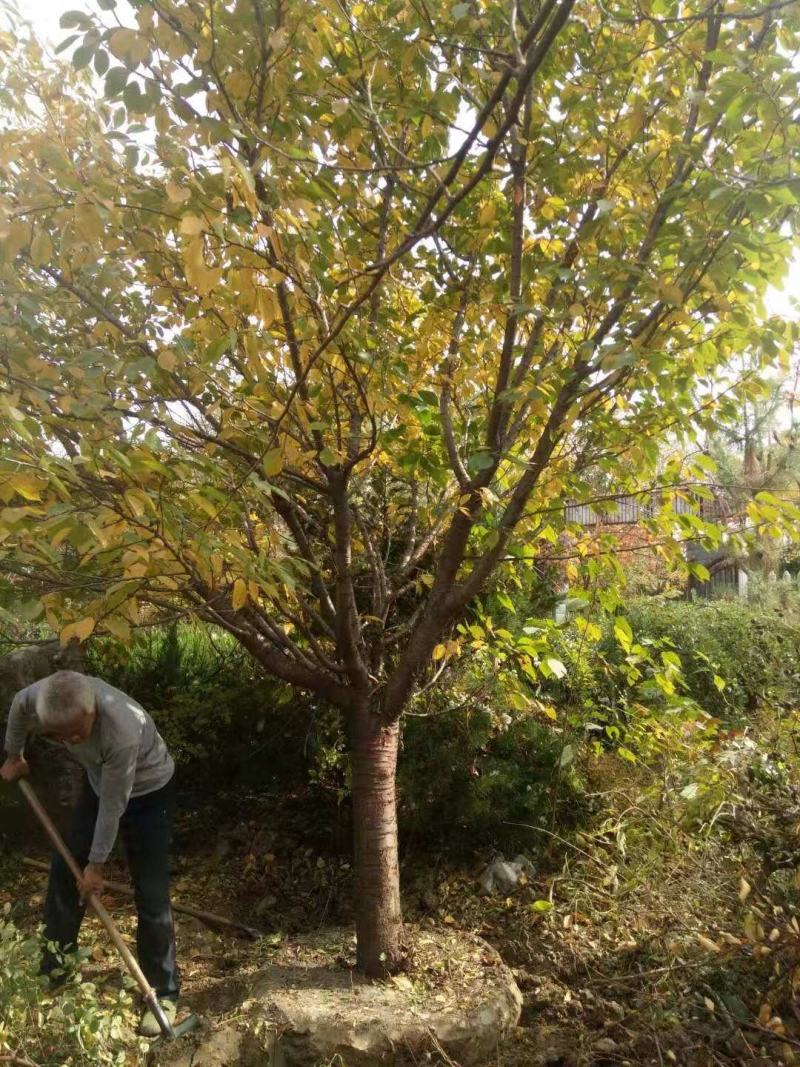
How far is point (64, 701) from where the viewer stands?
297 cm

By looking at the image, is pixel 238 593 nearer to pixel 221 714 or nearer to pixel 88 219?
pixel 88 219

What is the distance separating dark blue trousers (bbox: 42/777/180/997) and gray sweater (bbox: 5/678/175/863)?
0.11m

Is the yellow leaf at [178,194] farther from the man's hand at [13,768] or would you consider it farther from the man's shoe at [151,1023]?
the man's shoe at [151,1023]

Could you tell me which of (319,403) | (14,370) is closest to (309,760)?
(319,403)

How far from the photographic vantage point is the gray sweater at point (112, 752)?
3040mm

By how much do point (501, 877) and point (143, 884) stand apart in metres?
1.72

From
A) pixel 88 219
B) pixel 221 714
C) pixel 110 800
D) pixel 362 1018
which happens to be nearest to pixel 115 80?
pixel 88 219

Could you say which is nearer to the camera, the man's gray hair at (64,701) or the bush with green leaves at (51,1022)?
the bush with green leaves at (51,1022)

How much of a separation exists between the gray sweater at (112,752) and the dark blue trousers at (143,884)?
11cm

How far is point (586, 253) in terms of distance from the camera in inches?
109

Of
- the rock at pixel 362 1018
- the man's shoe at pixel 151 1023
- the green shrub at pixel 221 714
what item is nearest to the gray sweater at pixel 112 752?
the man's shoe at pixel 151 1023

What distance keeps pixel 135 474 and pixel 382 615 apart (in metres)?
1.73

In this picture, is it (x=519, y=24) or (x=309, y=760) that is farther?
(x=309, y=760)

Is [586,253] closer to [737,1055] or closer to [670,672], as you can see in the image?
[670,672]
